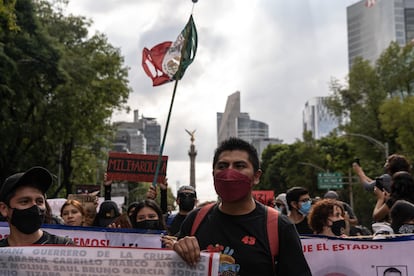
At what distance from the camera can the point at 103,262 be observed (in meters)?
3.28

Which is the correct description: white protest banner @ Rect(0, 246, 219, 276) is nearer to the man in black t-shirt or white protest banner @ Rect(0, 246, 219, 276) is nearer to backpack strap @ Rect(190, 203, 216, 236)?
backpack strap @ Rect(190, 203, 216, 236)

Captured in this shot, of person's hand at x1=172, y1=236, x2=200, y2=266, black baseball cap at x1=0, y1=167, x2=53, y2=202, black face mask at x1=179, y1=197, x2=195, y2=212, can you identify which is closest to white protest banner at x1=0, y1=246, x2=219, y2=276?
person's hand at x1=172, y1=236, x2=200, y2=266

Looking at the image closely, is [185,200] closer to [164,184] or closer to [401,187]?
[401,187]

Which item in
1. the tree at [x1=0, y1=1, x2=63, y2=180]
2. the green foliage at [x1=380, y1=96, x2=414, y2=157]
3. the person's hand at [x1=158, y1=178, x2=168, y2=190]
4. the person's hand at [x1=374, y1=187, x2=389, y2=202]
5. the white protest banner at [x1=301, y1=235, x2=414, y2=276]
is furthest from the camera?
the green foliage at [x1=380, y1=96, x2=414, y2=157]

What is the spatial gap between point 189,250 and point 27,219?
1.05 metres

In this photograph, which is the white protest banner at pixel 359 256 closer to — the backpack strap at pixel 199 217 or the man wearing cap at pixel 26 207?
the backpack strap at pixel 199 217

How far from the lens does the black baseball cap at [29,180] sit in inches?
147

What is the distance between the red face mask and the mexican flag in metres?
9.44

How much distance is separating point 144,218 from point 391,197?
2.26 m

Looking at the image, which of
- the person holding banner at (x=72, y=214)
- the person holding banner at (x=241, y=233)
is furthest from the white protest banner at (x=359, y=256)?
the person holding banner at (x=72, y=214)

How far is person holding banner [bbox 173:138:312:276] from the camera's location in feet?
10.3

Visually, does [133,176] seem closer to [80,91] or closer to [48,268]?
[48,268]

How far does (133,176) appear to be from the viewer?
37.7 ft

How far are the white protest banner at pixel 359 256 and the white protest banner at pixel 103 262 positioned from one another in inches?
96.8
